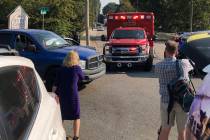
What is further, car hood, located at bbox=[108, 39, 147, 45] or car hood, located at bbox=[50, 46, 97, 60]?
car hood, located at bbox=[108, 39, 147, 45]

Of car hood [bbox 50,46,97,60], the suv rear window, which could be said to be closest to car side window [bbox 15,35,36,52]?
the suv rear window

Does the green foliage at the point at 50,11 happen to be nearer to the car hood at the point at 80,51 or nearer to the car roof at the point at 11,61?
the car hood at the point at 80,51

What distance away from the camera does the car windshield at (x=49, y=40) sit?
14.1 metres

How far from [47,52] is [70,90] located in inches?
239

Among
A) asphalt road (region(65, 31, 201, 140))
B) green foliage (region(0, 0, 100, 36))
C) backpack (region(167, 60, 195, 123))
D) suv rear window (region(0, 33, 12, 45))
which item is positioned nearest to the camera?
backpack (region(167, 60, 195, 123))

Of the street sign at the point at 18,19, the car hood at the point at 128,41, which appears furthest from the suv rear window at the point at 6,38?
the street sign at the point at 18,19

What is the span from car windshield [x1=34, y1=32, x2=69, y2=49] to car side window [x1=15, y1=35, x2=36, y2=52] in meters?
0.24

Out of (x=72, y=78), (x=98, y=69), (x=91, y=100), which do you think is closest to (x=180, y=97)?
(x=72, y=78)

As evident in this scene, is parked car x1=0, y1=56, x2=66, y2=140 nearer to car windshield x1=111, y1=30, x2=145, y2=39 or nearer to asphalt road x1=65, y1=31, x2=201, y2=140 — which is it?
asphalt road x1=65, y1=31, x2=201, y2=140

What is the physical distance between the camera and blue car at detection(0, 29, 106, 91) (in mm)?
13578

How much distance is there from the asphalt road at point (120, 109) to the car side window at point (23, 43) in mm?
1894

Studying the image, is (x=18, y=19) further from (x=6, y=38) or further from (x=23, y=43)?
(x=23, y=43)

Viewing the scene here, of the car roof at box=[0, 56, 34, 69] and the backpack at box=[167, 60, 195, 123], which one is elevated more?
the car roof at box=[0, 56, 34, 69]

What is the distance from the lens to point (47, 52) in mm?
13758
